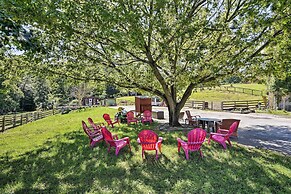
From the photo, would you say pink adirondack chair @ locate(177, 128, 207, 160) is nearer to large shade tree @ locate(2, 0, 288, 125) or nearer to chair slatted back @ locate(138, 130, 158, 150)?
chair slatted back @ locate(138, 130, 158, 150)

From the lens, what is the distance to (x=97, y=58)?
884cm

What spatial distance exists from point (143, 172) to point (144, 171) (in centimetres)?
6

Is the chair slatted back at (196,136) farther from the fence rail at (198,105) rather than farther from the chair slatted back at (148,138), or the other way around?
the fence rail at (198,105)

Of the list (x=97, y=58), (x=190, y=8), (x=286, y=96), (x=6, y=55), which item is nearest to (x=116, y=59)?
(x=97, y=58)

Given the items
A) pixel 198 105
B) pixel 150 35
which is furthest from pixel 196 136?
pixel 198 105

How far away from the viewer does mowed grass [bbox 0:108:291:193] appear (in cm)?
404

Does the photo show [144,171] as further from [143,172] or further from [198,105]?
[198,105]

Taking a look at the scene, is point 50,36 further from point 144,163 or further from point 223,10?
point 223,10

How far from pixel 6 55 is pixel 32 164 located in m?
5.67

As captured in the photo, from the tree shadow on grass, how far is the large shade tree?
2.92 meters

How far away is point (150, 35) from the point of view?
23.7ft

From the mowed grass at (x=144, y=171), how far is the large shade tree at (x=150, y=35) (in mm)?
2917

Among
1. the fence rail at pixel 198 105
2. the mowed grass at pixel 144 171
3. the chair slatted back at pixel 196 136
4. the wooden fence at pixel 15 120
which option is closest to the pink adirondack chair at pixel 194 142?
the chair slatted back at pixel 196 136

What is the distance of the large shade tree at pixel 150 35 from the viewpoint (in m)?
5.57
